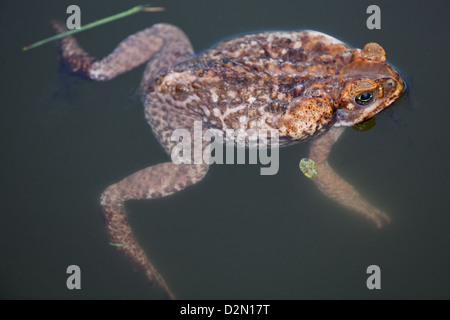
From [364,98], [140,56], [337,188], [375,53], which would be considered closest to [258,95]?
[364,98]

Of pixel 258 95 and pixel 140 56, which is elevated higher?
pixel 140 56

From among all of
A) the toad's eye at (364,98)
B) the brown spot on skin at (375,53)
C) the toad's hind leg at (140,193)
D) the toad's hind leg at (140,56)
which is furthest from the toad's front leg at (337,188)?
the toad's hind leg at (140,56)

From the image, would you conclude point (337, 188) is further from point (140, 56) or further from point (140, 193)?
point (140, 56)

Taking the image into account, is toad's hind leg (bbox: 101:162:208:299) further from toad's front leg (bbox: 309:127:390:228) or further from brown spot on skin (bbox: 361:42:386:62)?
brown spot on skin (bbox: 361:42:386:62)

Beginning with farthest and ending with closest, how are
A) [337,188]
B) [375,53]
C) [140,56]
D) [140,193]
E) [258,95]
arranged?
[140,56], [337,188], [140,193], [375,53], [258,95]
